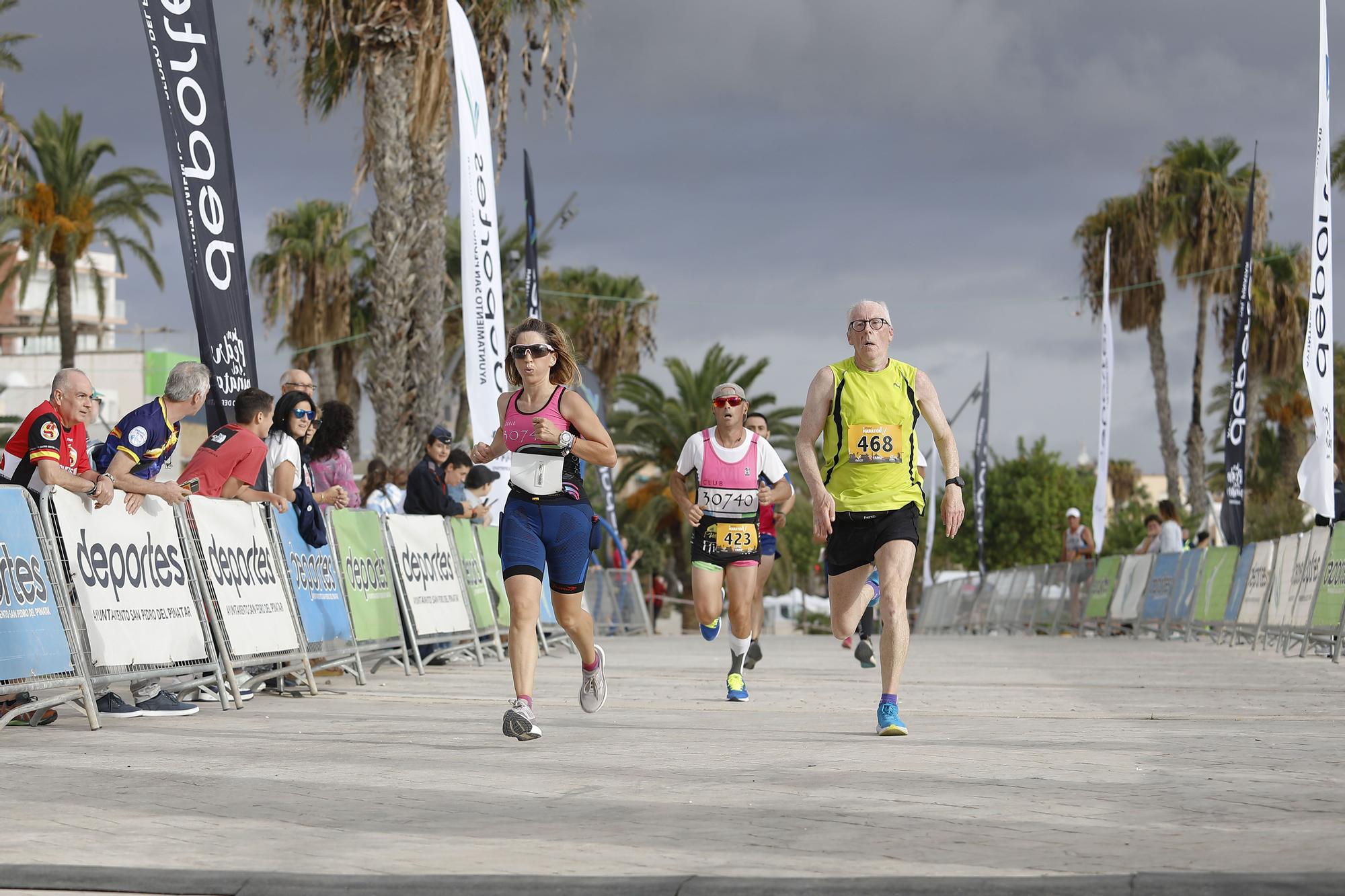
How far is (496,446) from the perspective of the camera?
8.09m

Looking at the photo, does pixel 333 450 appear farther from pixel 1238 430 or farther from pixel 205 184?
pixel 1238 430

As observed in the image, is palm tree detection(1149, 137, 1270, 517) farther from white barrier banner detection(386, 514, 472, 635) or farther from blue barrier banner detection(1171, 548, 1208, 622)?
white barrier banner detection(386, 514, 472, 635)

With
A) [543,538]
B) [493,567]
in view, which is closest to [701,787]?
[543,538]

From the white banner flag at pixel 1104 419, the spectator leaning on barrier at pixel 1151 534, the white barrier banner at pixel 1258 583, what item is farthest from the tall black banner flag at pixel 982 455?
the white barrier banner at pixel 1258 583

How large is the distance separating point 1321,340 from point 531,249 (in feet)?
31.5

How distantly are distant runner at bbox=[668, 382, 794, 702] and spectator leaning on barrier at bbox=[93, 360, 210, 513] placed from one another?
3202mm

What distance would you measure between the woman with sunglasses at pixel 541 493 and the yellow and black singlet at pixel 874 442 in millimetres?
1149

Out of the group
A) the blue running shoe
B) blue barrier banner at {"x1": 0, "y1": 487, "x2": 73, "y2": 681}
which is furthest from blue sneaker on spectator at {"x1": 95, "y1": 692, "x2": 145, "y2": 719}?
the blue running shoe

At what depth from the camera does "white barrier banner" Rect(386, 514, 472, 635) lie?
13.0 metres

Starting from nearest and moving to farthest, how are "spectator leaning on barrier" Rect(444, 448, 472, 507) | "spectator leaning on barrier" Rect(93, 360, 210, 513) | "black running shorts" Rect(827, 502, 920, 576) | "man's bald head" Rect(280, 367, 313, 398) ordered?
"black running shorts" Rect(827, 502, 920, 576)
"spectator leaning on barrier" Rect(93, 360, 210, 513)
"man's bald head" Rect(280, 367, 313, 398)
"spectator leaning on barrier" Rect(444, 448, 472, 507)

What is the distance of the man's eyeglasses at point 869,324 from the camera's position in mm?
8062

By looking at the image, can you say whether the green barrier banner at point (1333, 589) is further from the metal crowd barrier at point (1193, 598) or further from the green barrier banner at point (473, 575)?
the green barrier banner at point (473, 575)

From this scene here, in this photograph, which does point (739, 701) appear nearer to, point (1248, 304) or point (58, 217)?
point (1248, 304)

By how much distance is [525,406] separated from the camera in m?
7.89
